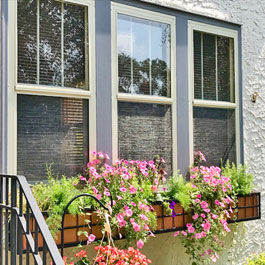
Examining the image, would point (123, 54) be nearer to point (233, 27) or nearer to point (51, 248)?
point (233, 27)

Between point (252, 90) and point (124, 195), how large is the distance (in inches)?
89.1

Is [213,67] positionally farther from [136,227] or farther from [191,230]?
[136,227]

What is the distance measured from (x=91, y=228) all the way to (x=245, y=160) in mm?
2167

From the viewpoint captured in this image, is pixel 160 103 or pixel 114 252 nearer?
pixel 114 252

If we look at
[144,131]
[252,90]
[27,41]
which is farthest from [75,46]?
[252,90]

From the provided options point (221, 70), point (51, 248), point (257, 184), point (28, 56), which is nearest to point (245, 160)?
point (257, 184)

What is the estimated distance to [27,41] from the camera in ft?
11.5

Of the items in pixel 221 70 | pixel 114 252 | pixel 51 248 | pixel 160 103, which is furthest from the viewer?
pixel 221 70

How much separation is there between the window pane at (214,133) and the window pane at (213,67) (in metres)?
0.17

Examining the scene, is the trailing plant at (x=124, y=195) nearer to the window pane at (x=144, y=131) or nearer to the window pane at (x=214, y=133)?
the window pane at (x=144, y=131)

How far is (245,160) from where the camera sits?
4898 millimetres

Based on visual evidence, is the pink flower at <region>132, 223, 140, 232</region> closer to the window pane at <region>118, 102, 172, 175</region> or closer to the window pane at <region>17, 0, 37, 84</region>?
the window pane at <region>118, 102, 172, 175</region>

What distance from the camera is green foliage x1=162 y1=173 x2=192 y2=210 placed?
3951mm

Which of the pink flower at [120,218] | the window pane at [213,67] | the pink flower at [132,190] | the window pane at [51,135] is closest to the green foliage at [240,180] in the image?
the window pane at [213,67]
